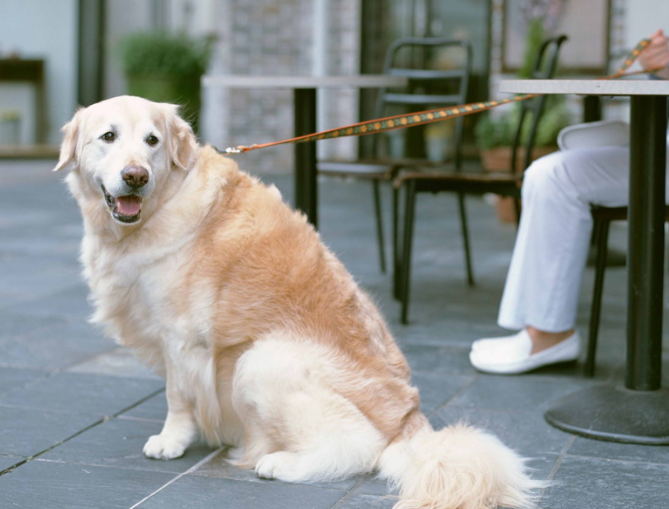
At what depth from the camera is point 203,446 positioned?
104 inches

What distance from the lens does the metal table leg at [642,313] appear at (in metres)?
2.72

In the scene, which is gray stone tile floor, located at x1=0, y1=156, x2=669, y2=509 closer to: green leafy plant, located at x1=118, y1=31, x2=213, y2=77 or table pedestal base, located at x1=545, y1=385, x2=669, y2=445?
table pedestal base, located at x1=545, y1=385, x2=669, y2=445


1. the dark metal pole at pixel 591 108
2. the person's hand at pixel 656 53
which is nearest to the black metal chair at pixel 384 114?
the dark metal pole at pixel 591 108

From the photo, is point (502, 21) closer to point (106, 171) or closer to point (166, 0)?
point (166, 0)

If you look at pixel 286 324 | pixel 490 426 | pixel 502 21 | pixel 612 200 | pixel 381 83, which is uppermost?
pixel 502 21

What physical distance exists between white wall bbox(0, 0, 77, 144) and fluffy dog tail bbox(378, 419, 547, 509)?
1073cm

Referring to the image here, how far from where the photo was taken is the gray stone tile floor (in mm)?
2293

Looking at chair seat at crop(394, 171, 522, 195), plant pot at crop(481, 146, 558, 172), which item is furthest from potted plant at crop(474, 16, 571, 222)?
chair seat at crop(394, 171, 522, 195)

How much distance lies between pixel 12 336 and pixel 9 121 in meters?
8.62

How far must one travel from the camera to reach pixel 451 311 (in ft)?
14.1

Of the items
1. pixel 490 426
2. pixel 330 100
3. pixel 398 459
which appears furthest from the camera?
pixel 330 100

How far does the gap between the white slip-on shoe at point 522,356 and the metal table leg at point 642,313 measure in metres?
0.45

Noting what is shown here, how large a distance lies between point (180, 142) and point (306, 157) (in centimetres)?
137

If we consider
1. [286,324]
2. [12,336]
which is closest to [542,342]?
[286,324]
